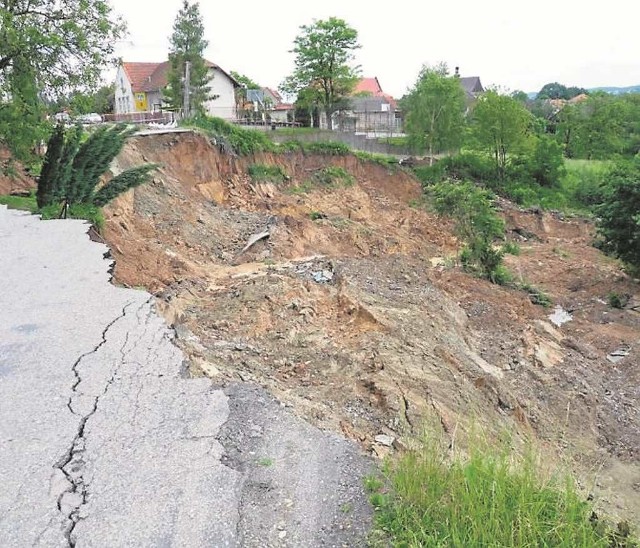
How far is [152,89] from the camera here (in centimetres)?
4588

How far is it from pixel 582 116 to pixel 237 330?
4952 cm

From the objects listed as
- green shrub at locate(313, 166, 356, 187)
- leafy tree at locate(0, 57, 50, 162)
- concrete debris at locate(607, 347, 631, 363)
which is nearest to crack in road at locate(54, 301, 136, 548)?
leafy tree at locate(0, 57, 50, 162)

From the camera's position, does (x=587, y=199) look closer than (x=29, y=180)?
No

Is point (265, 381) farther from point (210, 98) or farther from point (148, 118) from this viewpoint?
point (210, 98)

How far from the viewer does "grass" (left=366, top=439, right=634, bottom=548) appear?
3883mm

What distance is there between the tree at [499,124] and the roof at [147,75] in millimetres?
19752

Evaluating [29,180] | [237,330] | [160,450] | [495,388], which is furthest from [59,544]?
[29,180]

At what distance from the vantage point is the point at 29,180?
1922cm

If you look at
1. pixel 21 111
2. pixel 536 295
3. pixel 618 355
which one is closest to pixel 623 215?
pixel 536 295

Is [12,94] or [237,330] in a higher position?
[12,94]

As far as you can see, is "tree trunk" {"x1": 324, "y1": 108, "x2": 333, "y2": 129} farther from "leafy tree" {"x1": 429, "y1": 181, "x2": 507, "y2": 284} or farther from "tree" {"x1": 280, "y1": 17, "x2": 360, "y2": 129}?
"leafy tree" {"x1": 429, "y1": 181, "x2": 507, "y2": 284}

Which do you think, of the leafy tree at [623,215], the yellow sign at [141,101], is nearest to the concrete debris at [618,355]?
the leafy tree at [623,215]

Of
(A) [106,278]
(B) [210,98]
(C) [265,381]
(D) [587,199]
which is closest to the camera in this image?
(C) [265,381]

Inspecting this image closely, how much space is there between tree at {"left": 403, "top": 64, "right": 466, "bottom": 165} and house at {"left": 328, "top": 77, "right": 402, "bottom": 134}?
601 centimetres
